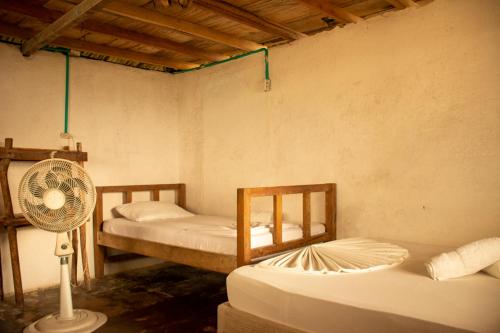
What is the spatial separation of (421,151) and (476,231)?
68 cm

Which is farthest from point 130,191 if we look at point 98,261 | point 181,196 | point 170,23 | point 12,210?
point 170,23

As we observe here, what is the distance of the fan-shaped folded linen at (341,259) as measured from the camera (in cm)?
207

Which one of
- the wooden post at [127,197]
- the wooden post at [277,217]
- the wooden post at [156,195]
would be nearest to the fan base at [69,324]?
the wooden post at [277,217]

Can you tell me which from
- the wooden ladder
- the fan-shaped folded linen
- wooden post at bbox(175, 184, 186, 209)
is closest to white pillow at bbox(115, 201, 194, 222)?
wooden post at bbox(175, 184, 186, 209)

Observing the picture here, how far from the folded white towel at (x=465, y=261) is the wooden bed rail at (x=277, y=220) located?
109 centimetres

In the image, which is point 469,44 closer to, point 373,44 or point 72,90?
point 373,44

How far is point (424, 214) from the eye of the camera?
285 cm

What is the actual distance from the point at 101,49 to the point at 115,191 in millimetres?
1531

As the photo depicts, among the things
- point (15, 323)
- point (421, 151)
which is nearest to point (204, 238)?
point (15, 323)

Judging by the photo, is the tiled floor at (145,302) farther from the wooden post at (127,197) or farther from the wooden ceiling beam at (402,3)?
the wooden ceiling beam at (402,3)

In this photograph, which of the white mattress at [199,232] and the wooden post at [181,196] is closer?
the white mattress at [199,232]

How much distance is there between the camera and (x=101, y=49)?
3883 mm

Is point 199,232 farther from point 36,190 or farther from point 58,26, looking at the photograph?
point 58,26

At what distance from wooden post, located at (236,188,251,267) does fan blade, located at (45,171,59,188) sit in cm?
135
